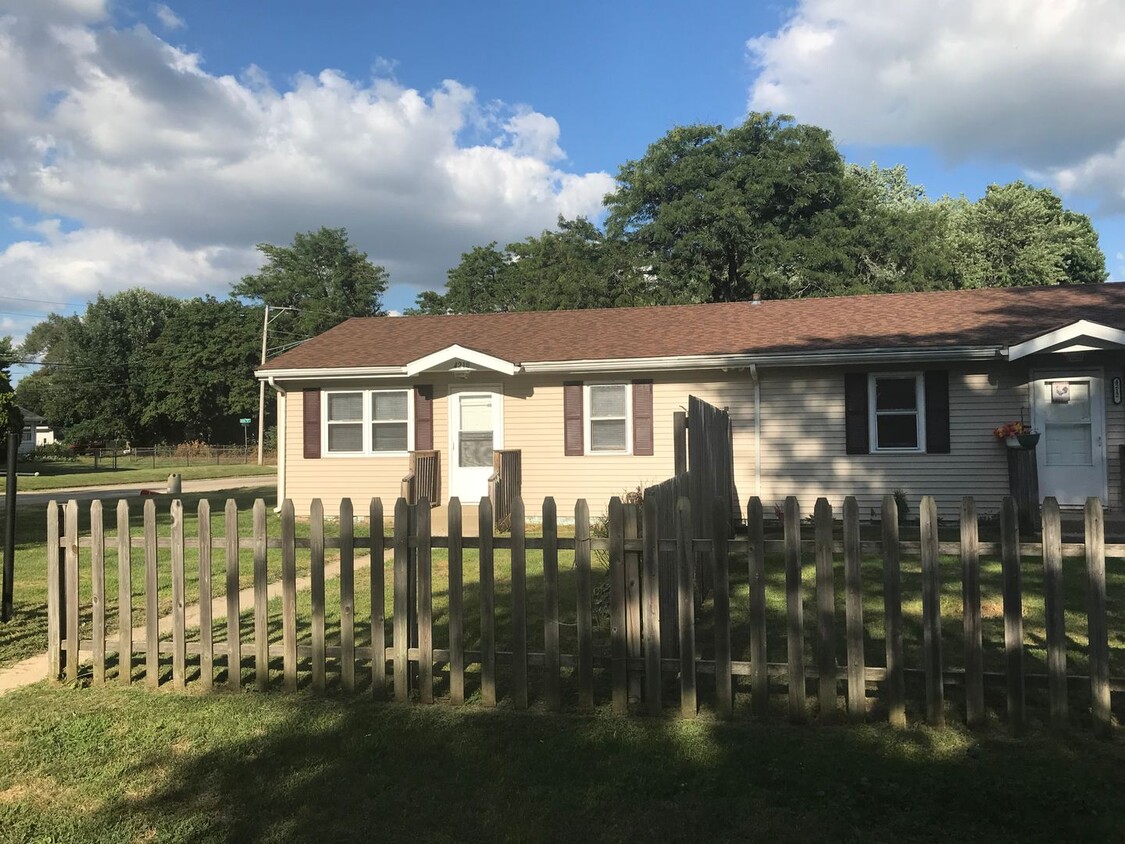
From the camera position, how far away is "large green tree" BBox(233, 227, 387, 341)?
2357 inches

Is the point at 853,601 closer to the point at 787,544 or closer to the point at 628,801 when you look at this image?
the point at 787,544

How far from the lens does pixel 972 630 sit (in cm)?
397

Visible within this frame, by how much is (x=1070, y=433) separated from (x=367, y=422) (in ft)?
36.8

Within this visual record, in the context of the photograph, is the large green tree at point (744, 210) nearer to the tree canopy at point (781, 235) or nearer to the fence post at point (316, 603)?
the tree canopy at point (781, 235)

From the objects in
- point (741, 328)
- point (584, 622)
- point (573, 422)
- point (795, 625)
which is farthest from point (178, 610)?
point (741, 328)

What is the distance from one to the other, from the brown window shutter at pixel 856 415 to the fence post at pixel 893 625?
8943 millimetres

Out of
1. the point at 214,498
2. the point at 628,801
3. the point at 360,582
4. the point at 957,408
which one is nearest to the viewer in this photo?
the point at 628,801

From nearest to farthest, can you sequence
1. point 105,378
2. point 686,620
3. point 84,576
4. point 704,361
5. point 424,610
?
point 686,620, point 424,610, point 84,576, point 704,361, point 105,378

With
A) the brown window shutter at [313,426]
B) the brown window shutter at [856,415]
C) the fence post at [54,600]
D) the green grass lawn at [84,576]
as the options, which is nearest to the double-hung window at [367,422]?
the brown window shutter at [313,426]

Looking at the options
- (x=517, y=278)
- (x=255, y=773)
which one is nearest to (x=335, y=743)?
(x=255, y=773)

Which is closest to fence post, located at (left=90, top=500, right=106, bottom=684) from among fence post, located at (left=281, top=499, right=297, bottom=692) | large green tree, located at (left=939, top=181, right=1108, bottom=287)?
fence post, located at (left=281, top=499, right=297, bottom=692)

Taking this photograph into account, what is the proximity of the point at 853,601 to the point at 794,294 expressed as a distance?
2843 centimetres

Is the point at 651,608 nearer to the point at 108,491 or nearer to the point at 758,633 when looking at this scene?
the point at 758,633

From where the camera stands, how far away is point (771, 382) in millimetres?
12914
